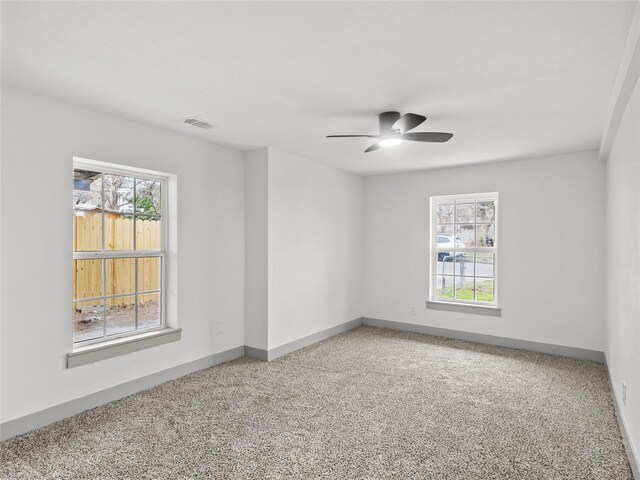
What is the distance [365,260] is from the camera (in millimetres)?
6160

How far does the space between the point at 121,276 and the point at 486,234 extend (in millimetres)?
4395

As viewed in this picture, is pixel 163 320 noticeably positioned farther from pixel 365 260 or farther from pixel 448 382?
pixel 365 260

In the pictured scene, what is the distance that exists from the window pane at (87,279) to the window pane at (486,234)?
4.49 m

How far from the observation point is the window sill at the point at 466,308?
5.00m

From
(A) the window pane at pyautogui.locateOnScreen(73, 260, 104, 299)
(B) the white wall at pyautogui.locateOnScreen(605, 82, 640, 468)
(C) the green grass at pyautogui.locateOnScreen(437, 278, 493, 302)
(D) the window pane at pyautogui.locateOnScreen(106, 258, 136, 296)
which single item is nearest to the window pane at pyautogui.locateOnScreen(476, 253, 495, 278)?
(C) the green grass at pyautogui.locateOnScreen(437, 278, 493, 302)

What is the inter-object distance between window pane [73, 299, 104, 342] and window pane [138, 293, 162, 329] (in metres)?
0.38

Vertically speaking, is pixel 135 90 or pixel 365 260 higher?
pixel 135 90

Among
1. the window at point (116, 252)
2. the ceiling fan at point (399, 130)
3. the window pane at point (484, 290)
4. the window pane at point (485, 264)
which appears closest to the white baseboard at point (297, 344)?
the window at point (116, 252)

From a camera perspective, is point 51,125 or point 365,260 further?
point 365,260

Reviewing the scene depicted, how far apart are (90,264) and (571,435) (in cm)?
389

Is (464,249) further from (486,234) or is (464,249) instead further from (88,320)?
(88,320)

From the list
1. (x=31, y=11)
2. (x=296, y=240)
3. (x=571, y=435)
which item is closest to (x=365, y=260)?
(x=296, y=240)

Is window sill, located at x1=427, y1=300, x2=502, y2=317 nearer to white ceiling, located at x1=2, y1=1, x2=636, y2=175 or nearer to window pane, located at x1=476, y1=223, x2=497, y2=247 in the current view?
window pane, located at x1=476, y1=223, x2=497, y2=247

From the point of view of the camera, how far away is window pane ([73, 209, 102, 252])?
3.11 metres
